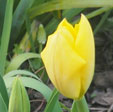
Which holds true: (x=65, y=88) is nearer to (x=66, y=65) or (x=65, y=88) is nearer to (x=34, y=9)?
(x=66, y=65)

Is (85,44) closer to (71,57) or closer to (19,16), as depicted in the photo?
(71,57)

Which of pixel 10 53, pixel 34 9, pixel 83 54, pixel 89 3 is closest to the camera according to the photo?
pixel 83 54

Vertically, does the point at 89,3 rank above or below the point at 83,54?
above

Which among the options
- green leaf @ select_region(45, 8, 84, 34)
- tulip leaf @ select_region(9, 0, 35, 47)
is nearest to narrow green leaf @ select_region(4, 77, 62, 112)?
tulip leaf @ select_region(9, 0, 35, 47)

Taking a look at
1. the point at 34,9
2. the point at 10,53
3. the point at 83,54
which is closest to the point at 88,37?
the point at 83,54

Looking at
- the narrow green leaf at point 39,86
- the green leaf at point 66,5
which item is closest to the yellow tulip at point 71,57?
the narrow green leaf at point 39,86
